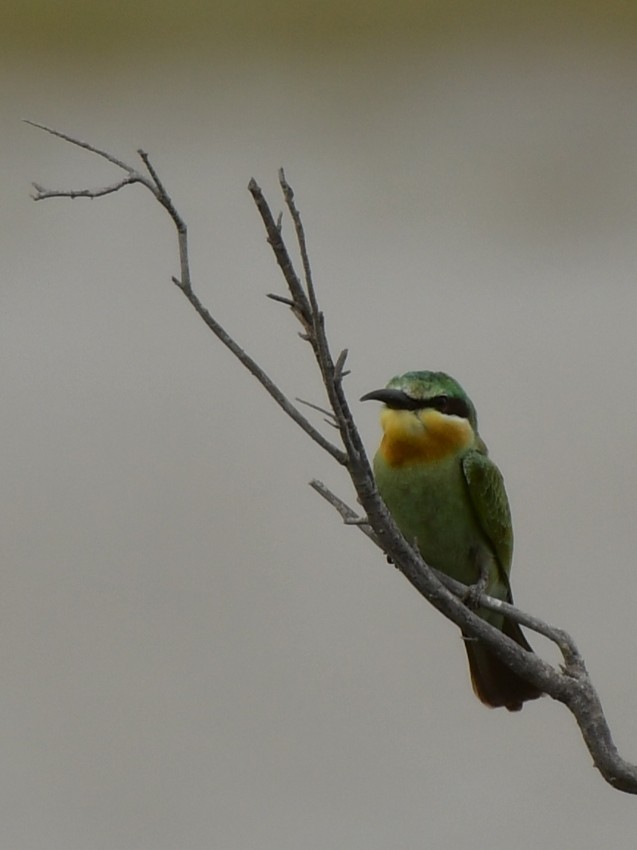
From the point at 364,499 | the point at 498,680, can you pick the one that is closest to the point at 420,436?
the point at 498,680

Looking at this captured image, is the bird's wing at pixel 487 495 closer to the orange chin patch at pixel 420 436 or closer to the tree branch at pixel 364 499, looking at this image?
the orange chin patch at pixel 420 436

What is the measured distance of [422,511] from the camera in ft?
4.69

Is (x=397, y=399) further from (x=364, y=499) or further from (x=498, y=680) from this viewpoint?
(x=364, y=499)

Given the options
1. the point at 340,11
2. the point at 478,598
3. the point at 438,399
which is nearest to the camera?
the point at 478,598

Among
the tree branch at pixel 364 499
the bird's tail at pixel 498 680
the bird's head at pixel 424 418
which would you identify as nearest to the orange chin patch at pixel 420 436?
the bird's head at pixel 424 418

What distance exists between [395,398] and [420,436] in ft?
0.20

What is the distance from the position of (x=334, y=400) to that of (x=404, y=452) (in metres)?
0.53

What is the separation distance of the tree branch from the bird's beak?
0.29m

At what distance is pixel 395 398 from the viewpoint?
1359 mm

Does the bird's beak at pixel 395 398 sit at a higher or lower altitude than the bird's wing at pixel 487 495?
higher

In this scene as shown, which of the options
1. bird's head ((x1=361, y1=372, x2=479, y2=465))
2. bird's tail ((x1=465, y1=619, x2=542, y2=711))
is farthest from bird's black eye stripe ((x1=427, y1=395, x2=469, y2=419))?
bird's tail ((x1=465, y1=619, x2=542, y2=711))

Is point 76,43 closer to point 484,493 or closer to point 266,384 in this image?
point 484,493

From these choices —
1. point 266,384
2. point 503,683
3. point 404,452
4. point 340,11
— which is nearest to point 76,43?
point 340,11

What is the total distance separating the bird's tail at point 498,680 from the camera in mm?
1427
